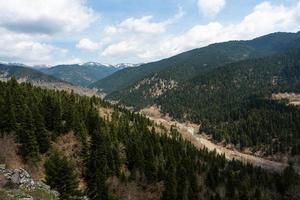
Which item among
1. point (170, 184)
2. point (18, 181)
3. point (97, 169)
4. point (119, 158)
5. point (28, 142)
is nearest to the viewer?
point (18, 181)

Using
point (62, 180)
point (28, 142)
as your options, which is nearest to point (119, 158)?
point (28, 142)

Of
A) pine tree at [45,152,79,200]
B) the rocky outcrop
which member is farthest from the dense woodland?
the rocky outcrop

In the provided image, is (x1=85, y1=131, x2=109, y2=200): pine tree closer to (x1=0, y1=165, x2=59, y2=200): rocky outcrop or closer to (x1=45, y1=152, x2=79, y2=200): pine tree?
(x1=45, y1=152, x2=79, y2=200): pine tree

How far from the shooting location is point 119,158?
102312 millimetres

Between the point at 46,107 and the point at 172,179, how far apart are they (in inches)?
1718

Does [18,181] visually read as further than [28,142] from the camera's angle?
No

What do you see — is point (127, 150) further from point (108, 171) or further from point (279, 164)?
point (279, 164)

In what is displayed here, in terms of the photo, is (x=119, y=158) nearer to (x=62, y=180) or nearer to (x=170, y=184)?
(x=170, y=184)

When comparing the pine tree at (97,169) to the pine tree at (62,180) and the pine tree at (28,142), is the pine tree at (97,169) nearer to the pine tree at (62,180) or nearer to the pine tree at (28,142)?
the pine tree at (62,180)

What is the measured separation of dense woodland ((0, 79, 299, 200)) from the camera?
89.5m

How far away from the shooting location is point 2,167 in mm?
46719

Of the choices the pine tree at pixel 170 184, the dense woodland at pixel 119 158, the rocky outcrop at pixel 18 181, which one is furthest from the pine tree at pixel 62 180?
the pine tree at pixel 170 184

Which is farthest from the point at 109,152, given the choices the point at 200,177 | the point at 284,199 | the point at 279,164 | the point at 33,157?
the point at 279,164

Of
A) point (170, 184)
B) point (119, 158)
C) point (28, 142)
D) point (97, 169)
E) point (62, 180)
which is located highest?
point (28, 142)
